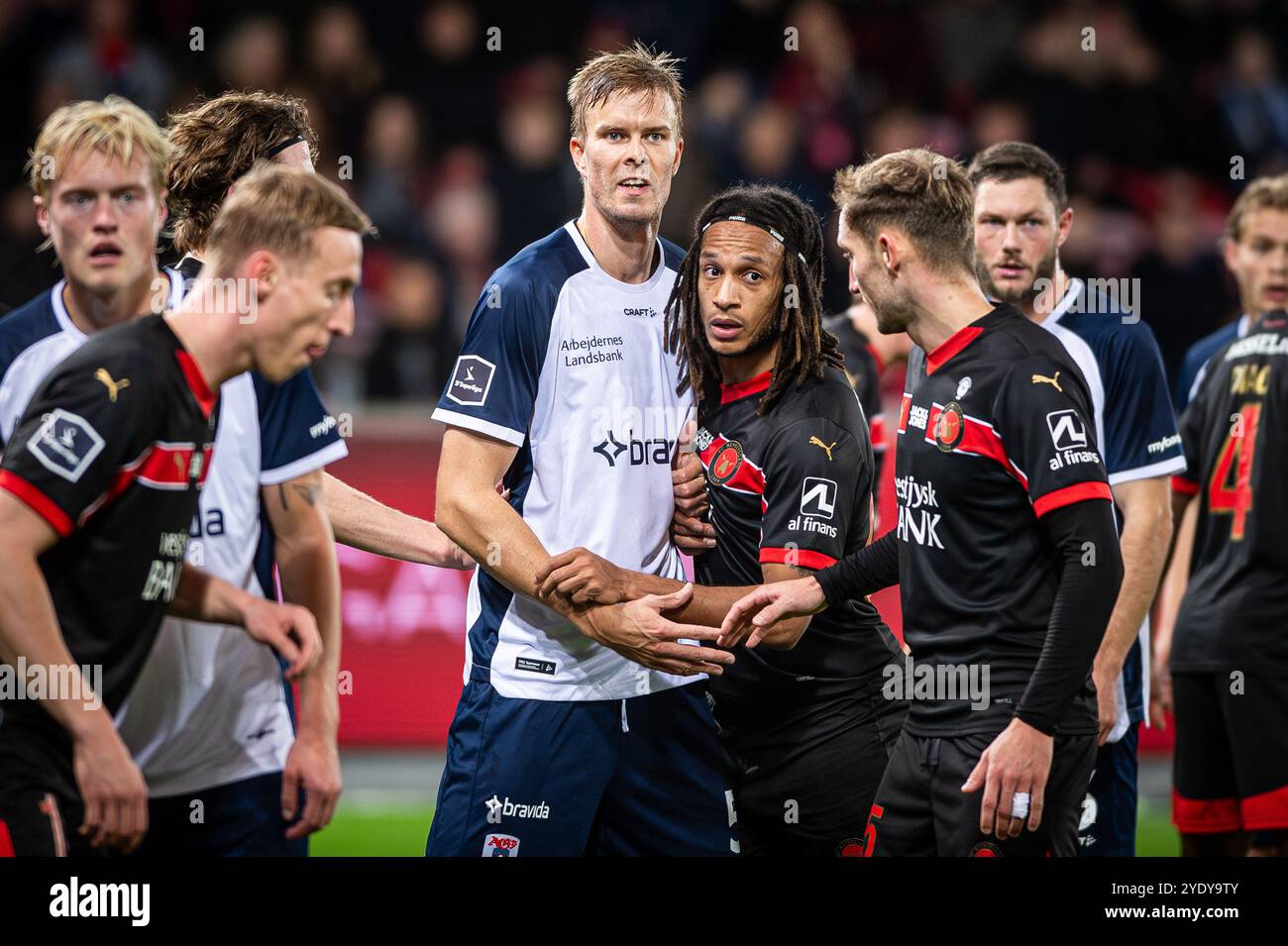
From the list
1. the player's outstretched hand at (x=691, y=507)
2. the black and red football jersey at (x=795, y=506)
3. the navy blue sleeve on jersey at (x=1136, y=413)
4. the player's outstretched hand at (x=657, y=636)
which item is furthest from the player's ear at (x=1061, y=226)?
the player's outstretched hand at (x=657, y=636)

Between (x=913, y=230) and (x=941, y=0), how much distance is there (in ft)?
23.0

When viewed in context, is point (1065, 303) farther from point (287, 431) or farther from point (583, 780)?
point (287, 431)

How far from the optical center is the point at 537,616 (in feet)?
13.2

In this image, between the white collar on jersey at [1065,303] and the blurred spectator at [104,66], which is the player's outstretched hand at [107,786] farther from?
the blurred spectator at [104,66]

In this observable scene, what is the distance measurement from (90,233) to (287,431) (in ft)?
2.10

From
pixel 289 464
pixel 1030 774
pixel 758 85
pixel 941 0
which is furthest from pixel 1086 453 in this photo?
pixel 941 0

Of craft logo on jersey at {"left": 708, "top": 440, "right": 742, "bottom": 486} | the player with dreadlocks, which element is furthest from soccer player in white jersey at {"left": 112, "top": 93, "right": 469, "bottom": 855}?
craft logo on jersey at {"left": 708, "top": 440, "right": 742, "bottom": 486}

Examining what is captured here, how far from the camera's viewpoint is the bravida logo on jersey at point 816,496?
3768 mm

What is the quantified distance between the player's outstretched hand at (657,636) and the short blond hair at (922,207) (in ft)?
3.57

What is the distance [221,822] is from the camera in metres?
3.45

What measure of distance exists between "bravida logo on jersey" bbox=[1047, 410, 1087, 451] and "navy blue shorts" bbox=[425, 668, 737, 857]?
1316mm

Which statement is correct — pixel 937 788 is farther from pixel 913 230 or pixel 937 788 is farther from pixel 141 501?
pixel 141 501

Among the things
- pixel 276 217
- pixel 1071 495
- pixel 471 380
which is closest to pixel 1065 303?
pixel 1071 495
